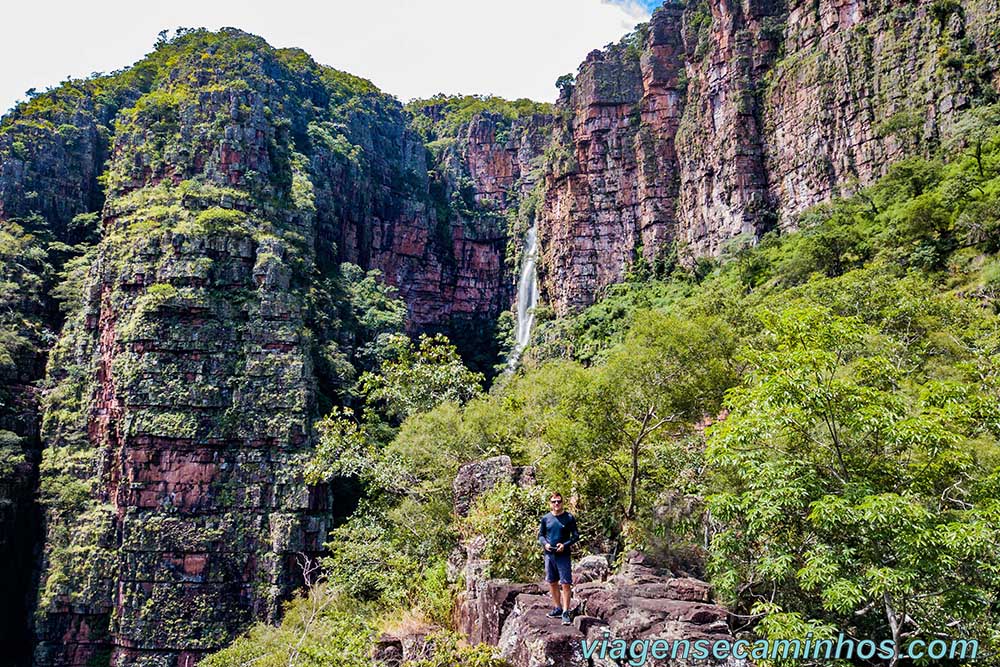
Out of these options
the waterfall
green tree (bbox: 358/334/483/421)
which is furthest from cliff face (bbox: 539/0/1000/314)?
green tree (bbox: 358/334/483/421)

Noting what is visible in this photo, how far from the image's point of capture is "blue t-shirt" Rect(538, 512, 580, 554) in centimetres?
680

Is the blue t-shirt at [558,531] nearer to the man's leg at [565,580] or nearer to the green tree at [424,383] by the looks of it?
the man's leg at [565,580]

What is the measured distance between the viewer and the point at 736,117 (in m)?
40.3

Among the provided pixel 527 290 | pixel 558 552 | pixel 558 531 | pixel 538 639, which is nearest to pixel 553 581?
pixel 558 552

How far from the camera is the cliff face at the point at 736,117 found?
31.4 meters

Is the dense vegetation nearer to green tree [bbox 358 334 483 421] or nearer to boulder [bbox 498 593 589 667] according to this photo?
boulder [bbox 498 593 589 667]

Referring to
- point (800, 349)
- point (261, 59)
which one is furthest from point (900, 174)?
point (261, 59)

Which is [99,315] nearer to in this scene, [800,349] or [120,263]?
[120,263]

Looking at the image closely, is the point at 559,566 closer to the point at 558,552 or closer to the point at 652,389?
the point at 558,552

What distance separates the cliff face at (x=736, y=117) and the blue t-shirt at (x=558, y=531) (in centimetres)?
3257

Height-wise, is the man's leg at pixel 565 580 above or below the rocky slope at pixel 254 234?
below

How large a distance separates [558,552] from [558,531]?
0.22m

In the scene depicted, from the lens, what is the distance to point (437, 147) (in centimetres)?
6359

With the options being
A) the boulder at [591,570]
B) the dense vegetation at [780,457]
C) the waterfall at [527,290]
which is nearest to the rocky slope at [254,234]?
the waterfall at [527,290]
